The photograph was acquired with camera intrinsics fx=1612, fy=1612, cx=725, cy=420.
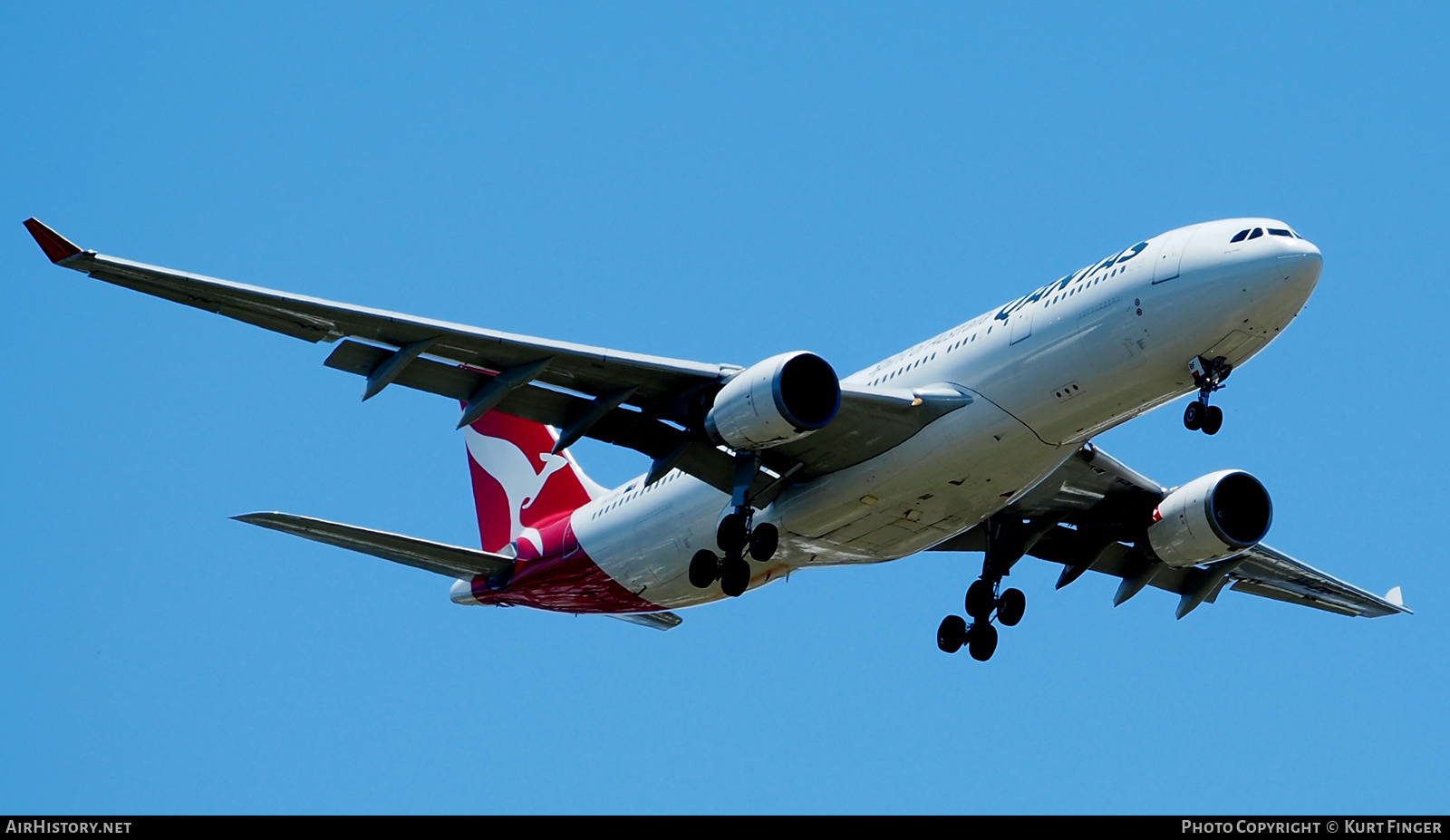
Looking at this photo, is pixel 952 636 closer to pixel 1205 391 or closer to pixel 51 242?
pixel 1205 391

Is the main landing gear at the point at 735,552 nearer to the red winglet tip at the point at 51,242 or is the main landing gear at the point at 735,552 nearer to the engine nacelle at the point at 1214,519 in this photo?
the engine nacelle at the point at 1214,519

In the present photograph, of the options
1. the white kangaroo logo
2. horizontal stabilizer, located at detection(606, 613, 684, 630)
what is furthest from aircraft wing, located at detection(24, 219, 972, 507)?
the white kangaroo logo

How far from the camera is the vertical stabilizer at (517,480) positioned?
3344 centimetres

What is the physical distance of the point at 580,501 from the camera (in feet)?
108

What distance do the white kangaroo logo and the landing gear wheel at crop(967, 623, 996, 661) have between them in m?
9.36

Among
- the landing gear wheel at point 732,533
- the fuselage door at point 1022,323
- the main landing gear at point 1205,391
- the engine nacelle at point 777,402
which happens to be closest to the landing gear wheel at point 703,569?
the landing gear wheel at point 732,533

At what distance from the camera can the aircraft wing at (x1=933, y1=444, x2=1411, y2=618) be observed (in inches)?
1169

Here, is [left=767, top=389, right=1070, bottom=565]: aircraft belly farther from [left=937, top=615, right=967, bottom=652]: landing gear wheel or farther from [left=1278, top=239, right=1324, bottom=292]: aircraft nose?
[left=1278, top=239, right=1324, bottom=292]: aircraft nose

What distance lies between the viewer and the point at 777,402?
949 inches

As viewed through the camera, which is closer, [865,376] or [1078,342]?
[1078,342]

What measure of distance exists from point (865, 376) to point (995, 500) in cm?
347

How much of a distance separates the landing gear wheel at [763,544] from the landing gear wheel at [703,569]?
1312mm
